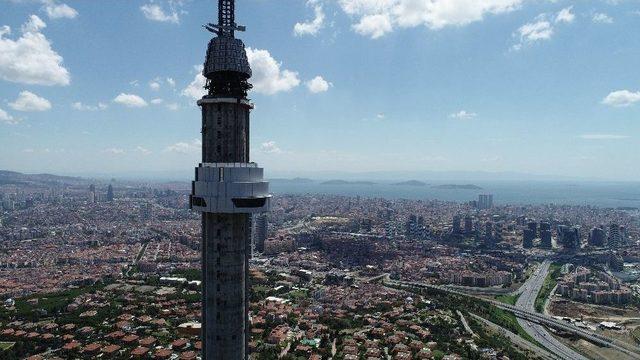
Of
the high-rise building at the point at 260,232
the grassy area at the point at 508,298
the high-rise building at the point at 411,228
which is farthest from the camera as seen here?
the high-rise building at the point at 411,228

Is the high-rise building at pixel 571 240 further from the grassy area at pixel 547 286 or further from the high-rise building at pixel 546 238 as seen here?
the grassy area at pixel 547 286

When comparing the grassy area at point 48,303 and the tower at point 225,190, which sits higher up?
the tower at point 225,190

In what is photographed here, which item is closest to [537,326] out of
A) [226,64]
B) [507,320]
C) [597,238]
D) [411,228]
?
[507,320]

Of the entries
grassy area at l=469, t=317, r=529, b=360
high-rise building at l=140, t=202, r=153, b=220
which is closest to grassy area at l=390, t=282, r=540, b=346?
grassy area at l=469, t=317, r=529, b=360

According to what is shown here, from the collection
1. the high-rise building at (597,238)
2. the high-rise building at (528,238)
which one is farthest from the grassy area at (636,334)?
the high-rise building at (597,238)

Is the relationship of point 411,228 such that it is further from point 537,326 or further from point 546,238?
point 537,326

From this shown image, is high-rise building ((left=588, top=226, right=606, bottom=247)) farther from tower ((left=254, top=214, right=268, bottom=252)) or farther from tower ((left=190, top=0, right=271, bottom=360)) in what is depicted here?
tower ((left=190, top=0, right=271, bottom=360))
